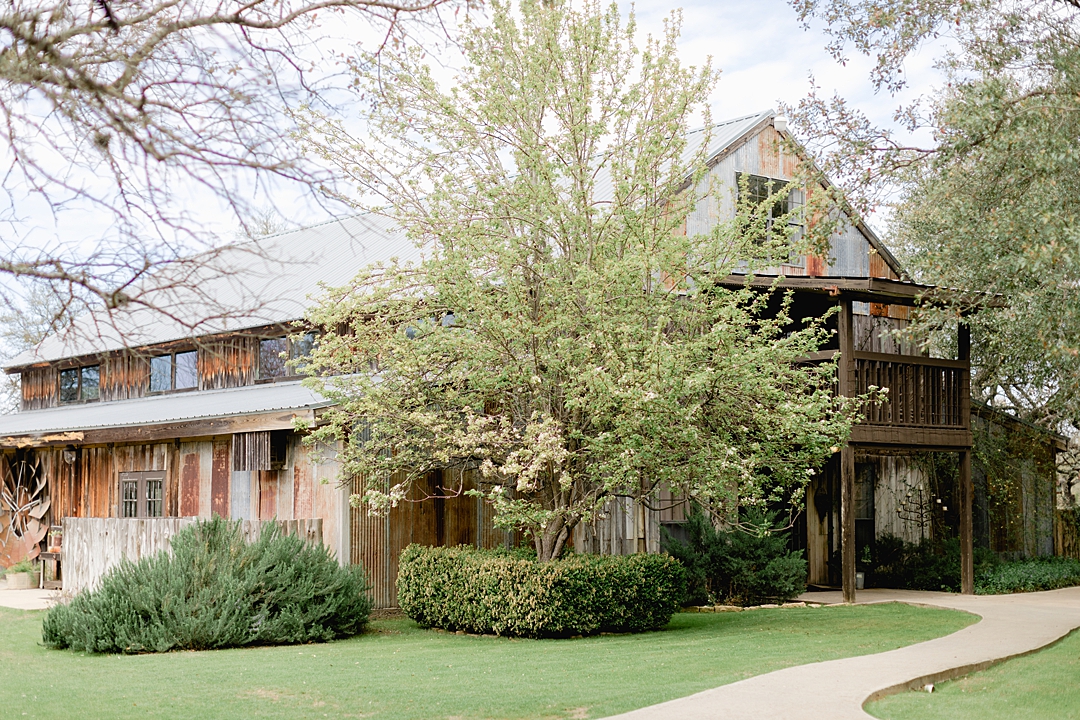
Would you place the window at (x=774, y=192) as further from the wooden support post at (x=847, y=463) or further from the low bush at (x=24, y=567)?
the low bush at (x=24, y=567)

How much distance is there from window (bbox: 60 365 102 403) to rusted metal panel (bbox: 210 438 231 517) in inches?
311

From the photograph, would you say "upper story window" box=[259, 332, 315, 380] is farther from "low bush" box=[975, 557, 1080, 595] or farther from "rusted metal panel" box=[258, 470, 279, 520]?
"low bush" box=[975, 557, 1080, 595]

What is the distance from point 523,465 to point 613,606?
2.03 m

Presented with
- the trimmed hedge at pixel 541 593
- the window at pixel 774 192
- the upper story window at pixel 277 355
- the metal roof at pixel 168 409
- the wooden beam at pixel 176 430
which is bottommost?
the trimmed hedge at pixel 541 593

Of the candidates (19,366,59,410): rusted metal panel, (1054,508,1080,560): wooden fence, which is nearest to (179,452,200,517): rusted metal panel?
(19,366,59,410): rusted metal panel

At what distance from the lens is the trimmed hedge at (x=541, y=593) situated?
13492 mm

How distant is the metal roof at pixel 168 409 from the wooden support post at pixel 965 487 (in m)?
10.1

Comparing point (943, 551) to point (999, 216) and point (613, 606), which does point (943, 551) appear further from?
point (999, 216)

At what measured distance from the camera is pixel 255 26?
6.59 meters

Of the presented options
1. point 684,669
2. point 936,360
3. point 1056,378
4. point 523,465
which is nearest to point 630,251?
point 523,465

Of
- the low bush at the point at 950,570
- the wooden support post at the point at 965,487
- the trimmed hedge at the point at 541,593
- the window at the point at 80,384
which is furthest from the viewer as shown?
the window at the point at 80,384

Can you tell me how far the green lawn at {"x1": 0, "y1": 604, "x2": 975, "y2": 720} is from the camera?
29.6 feet

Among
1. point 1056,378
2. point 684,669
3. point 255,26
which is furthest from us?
point 1056,378

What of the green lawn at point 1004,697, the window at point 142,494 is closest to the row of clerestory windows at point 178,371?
the window at point 142,494
